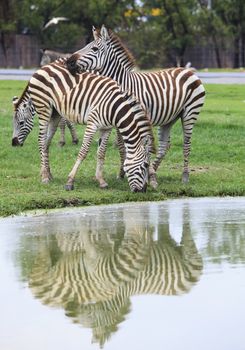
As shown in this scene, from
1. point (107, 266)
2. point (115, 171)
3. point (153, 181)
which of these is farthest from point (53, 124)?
point (107, 266)

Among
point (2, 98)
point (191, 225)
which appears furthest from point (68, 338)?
point (2, 98)

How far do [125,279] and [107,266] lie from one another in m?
0.54

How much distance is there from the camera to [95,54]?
14.5m

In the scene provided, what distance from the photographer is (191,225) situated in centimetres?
1111

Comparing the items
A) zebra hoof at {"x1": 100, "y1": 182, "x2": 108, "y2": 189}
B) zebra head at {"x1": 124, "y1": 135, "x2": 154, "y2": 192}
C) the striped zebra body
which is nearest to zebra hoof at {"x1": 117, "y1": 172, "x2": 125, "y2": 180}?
zebra hoof at {"x1": 100, "y1": 182, "x2": 108, "y2": 189}

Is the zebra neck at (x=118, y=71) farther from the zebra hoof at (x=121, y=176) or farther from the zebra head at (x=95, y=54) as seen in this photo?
the zebra hoof at (x=121, y=176)

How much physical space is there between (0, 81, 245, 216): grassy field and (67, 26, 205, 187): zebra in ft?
2.51

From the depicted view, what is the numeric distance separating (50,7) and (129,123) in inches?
1727

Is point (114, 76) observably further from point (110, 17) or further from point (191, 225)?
point (110, 17)

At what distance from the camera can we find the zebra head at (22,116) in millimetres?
16281

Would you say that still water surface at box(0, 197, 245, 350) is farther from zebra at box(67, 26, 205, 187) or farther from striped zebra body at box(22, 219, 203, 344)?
zebra at box(67, 26, 205, 187)

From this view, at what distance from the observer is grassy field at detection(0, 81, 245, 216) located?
504 inches

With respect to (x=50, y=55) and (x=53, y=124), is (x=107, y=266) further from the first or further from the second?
(x=50, y=55)

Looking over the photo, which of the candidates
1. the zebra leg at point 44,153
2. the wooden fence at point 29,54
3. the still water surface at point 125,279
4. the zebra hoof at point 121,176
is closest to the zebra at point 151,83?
the zebra hoof at point 121,176
